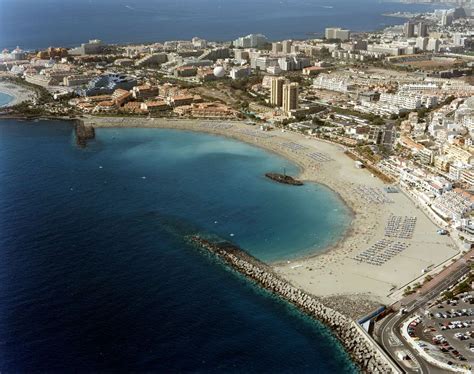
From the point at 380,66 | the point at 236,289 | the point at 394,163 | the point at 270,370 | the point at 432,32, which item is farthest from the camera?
the point at 432,32

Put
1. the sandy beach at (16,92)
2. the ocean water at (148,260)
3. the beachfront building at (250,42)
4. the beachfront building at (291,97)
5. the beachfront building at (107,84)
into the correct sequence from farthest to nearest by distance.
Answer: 1. the beachfront building at (250,42)
2. the beachfront building at (107,84)
3. the sandy beach at (16,92)
4. the beachfront building at (291,97)
5. the ocean water at (148,260)

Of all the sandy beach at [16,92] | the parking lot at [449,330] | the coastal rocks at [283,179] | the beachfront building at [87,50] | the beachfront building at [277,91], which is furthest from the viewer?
the beachfront building at [87,50]

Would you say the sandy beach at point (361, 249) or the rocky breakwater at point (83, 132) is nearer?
the sandy beach at point (361, 249)

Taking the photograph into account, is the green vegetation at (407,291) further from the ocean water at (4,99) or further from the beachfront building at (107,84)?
the ocean water at (4,99)

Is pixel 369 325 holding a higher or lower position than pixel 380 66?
lower

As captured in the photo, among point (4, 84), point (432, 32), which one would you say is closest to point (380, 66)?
point (432, 32)

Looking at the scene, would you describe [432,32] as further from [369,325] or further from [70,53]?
[369,325]

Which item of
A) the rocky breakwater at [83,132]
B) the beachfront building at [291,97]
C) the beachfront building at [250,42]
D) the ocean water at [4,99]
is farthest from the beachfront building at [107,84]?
the beachfront building at [250,42]
